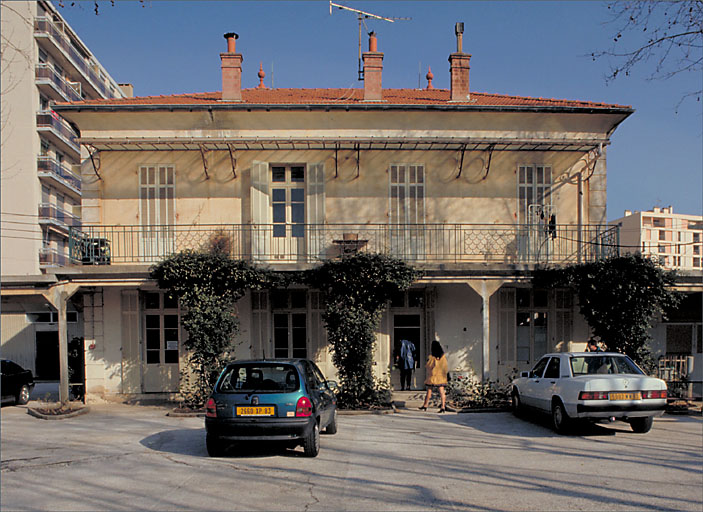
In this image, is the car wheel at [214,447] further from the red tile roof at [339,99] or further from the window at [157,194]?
the red tile roof at [339,99]

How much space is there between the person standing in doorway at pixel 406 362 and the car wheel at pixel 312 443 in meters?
6.95

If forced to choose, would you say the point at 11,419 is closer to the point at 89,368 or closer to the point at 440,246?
the point at 89,368

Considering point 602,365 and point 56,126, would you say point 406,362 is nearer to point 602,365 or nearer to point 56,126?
point 602,365

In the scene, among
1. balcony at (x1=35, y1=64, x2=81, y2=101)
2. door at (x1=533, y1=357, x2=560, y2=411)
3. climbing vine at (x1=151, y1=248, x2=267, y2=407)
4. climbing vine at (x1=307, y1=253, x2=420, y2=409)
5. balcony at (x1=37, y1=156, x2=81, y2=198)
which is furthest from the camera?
balcony at (x1=37, y1=156, x2=81, y2=198)

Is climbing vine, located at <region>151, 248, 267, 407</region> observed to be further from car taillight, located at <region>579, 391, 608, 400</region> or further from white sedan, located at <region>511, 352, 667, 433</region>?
car taillight, located at <region>579, 391, 608, 400</region>

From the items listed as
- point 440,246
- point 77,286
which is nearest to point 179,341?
point 77,286

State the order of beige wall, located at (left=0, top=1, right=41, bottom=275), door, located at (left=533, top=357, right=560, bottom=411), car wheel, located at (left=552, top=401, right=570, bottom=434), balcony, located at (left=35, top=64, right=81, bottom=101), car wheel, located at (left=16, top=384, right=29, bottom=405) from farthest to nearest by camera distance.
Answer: balcony, located at (left=35, top=64, right=81, bottom=101)
beige wall, located at (left=0, top=1, right=41, bottom=275)
car wheel, located at (left=16, top=384, right=29, bottom=405)
door, located at (left=533, top=357, right=560, bottom=411)
car wheel, located at (left=552, top=401, right=570, bottom=434)

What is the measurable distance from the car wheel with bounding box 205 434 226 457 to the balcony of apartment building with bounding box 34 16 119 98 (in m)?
31.8

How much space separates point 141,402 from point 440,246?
29.1 ft

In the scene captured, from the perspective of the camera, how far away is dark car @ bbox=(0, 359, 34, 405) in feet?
51.1

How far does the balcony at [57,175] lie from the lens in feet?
114

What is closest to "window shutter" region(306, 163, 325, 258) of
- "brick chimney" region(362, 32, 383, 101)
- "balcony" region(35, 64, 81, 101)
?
"brick chimney" region(362, 32, 383, 101)

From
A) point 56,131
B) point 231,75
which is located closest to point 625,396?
point 231,75

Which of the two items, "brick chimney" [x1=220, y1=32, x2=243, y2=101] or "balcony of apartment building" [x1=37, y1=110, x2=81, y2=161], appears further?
"balcony of apartment building" [x1=37, y1=110, x2=81, y2=161]
